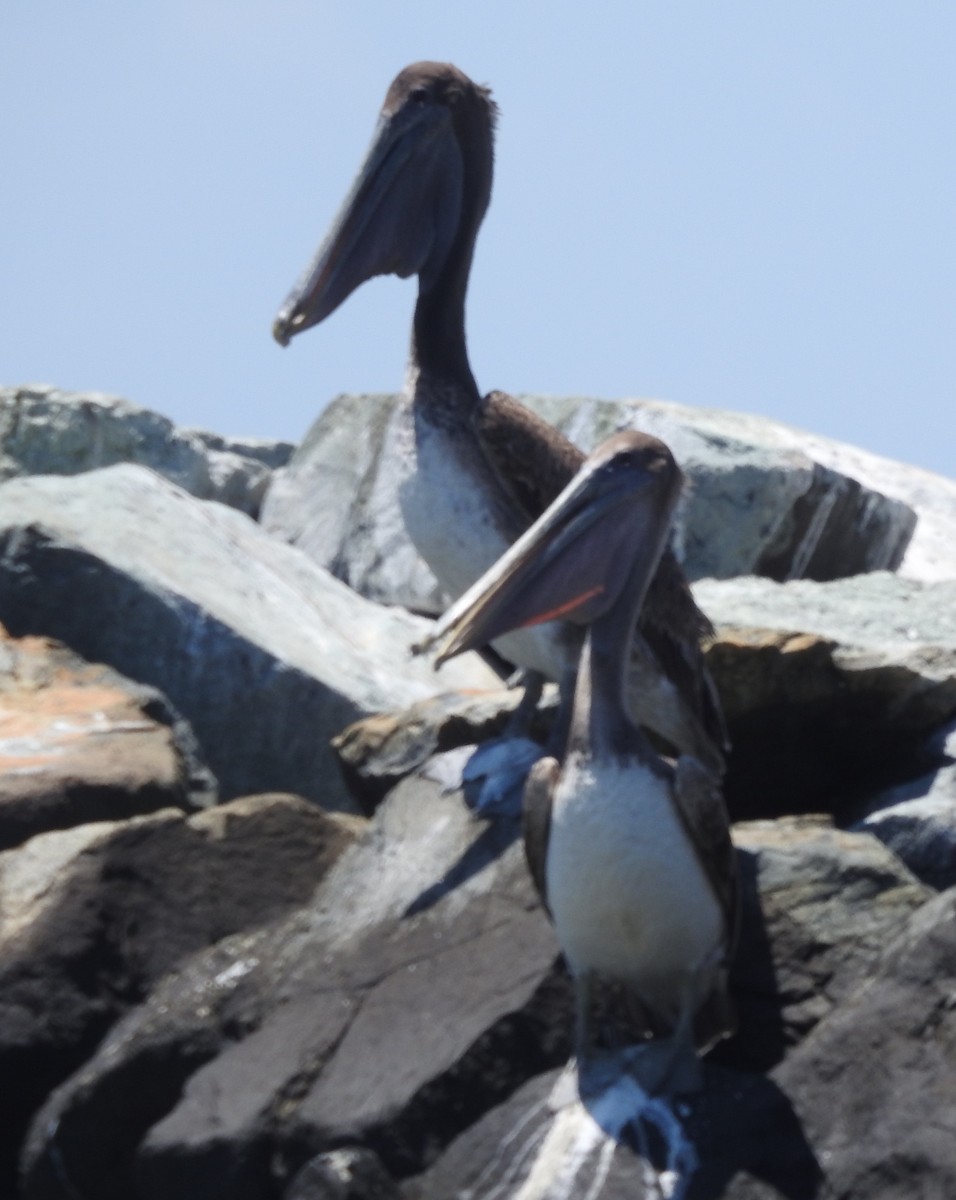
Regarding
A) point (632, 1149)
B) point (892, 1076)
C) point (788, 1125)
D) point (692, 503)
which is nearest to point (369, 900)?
point (632, 1149)

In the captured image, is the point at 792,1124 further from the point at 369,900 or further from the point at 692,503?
the point at 692,503

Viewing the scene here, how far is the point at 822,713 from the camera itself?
770 centimetres

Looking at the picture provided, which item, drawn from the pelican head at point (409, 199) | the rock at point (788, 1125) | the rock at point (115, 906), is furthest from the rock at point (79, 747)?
the rock at point (788, 1125)

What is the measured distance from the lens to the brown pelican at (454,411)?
7414mm

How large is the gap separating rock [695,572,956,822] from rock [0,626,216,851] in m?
1.88

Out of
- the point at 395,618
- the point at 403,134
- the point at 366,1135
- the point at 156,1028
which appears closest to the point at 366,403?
the point at 395,618

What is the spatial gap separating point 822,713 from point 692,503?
3.30 m

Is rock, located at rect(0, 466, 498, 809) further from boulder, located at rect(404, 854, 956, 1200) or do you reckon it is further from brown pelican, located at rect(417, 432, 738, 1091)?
boulder, located at rect(404, 854, 956, 1200)

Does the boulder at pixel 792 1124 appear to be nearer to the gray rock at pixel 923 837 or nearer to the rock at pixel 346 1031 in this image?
the rock at pixel 346 1031

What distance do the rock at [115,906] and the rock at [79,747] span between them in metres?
0.43

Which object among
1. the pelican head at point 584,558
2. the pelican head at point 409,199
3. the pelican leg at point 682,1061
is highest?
the pelican head at point 409,199

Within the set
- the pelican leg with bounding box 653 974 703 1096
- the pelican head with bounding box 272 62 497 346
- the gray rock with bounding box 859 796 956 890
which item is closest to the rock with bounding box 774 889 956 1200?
the pelican leg with bounding box 653 974 703 1096

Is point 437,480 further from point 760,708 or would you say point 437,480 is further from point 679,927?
point 679,927

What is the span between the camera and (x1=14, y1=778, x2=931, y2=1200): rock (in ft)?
19.7
